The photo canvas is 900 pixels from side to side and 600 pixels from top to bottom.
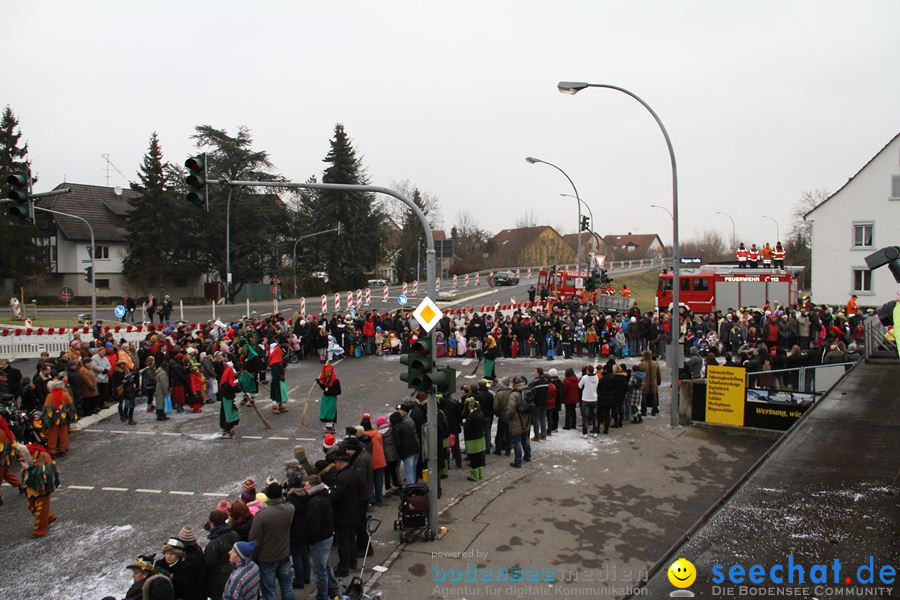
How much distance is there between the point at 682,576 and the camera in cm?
548

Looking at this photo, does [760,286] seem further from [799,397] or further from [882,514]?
[882,514]

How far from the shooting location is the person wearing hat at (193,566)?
606 cm

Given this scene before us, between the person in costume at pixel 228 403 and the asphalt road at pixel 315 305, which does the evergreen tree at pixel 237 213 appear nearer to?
the asphalt road at pixel 315 305

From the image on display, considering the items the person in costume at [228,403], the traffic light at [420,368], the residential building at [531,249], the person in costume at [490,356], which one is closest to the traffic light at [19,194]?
the person in costume at [228,403]

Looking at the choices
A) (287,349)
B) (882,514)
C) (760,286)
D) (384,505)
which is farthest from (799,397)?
(760,286)

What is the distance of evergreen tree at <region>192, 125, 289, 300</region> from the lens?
5178 centimetres

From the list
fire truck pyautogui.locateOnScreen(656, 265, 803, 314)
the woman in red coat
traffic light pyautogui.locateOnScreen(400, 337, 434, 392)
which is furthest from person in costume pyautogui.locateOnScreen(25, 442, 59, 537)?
fire truck pyautogui.locateOnScreen(656, 265, 803, 314)

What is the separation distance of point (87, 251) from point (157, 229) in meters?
8.20

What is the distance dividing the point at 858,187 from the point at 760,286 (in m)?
11.8

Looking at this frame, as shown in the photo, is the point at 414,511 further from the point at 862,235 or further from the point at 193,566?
the point at 862,235

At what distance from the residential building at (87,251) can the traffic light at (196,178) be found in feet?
148

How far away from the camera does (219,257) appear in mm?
53062

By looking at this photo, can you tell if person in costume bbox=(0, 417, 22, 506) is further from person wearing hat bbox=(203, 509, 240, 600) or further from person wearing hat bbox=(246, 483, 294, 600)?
person wearing hat bbox=(246, 483, 294, 600)

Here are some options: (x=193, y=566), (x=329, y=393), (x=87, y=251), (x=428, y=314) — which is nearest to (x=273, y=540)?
(x=193, y=566)
